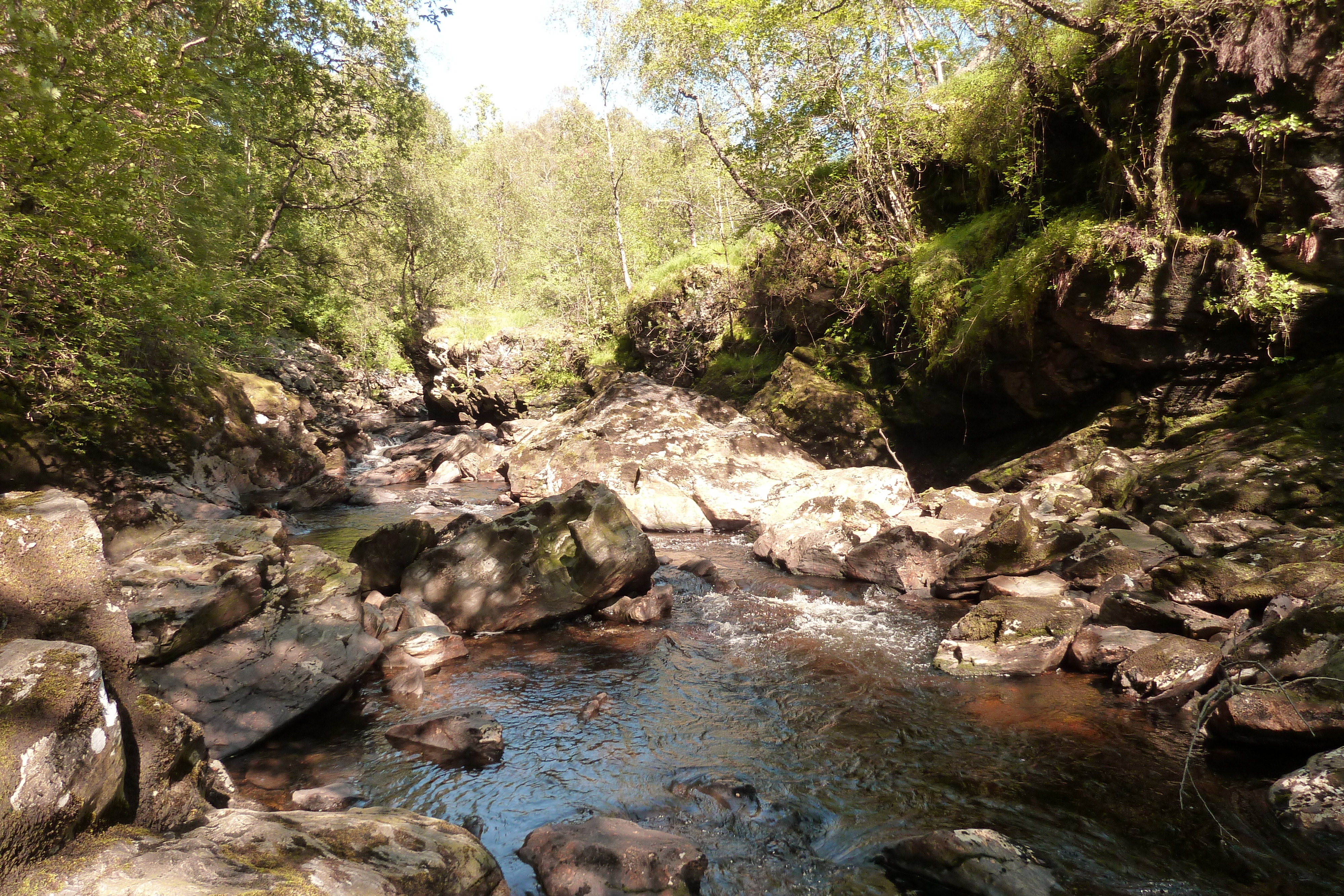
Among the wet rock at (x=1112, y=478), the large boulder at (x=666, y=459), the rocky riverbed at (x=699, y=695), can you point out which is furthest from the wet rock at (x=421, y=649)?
the wet rock at (x=1112, y=478)

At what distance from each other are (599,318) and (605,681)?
2493 cm

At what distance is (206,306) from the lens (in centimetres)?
1164

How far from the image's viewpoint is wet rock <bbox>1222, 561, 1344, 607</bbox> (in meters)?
6.49

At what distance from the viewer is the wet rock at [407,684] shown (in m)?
6.93

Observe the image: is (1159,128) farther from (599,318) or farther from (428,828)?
(599,318)

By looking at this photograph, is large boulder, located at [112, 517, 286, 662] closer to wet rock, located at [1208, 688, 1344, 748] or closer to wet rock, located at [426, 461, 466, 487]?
wet rock, located at [1208, 688, 1344, 748]

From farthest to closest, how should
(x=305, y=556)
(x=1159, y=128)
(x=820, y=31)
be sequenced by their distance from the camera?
1. (x=820, y=31)
2. (x=1159, y=128)
3. (x=305, y=556)

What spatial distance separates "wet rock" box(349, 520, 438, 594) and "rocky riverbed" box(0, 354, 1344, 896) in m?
0.05

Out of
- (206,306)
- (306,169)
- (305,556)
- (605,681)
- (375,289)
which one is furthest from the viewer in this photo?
(375,289)

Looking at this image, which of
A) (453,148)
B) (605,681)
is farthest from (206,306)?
(453,148)

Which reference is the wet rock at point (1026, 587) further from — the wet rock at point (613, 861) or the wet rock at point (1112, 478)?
the wet rock at point (613, 861)

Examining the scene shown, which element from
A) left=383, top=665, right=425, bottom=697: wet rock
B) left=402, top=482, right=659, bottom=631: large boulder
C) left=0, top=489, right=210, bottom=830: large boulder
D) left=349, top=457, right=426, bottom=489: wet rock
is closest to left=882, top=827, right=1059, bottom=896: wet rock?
left=0, top=489, right=210, bottom=830: large boulder

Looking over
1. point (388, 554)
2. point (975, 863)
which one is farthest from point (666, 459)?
point (975, 863)

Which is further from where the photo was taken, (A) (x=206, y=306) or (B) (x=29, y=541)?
(A) (x=206, y=306)
